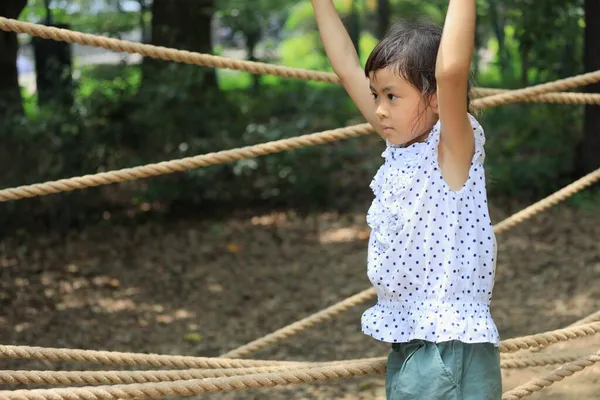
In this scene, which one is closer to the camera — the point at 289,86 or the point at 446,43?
the point at 446,43

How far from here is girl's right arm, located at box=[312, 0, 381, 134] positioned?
2.07m

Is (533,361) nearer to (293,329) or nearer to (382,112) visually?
(293,329)

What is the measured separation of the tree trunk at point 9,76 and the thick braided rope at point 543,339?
4.66 metres

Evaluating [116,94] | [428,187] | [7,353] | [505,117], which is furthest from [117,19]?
[428,187]

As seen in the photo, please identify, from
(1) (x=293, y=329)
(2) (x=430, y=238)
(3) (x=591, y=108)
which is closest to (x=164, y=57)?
(1) (x=293, y=329)

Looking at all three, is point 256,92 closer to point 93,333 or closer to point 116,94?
point 116,94

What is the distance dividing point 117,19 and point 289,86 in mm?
2240

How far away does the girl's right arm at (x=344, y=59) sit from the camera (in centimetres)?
207

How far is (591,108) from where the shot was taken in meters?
6.73

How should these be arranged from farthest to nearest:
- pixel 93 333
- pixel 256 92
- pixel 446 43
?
pixel 256 92 → pixel 93 333 → pixel 446 43

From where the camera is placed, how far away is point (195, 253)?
624 cm

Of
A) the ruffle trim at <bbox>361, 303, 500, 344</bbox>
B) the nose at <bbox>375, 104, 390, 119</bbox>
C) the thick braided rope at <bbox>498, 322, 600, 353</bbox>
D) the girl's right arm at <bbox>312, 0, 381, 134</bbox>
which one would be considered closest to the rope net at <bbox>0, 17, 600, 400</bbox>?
the thick braided rope at <bbox>498, 322, 600, 353</bbox>

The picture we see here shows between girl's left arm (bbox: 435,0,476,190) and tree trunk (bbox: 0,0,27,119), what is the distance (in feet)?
16.0

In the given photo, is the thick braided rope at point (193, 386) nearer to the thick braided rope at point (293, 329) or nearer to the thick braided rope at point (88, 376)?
the thick braided rope at point (88, 376)
